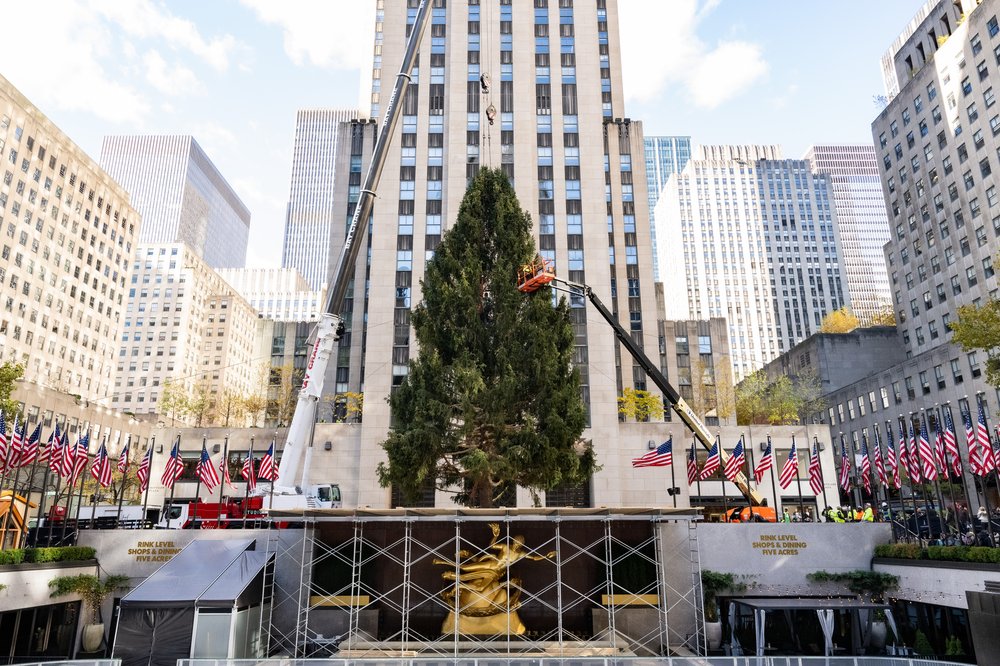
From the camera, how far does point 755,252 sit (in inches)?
6363

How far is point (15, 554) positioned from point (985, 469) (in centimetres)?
3648

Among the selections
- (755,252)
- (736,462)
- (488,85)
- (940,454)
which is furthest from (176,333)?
(940,454)

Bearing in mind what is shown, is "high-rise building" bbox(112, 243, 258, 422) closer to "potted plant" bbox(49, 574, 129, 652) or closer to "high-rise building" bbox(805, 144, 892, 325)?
"potted plant" bbox(49, 574, 129, 652)

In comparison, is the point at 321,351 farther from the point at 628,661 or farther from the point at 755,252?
the point at 755,252

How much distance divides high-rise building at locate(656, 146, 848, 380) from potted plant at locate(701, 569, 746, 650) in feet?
423

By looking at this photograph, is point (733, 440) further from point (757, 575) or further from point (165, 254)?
point (165, 254)

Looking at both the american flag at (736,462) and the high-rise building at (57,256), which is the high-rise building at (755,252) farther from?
the american flag at (736,462)

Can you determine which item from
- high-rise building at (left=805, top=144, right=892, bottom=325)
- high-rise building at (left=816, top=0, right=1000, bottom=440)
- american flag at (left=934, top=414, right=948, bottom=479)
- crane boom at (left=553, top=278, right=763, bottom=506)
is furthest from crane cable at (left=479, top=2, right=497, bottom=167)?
high-rise building at (left=805, top=144, right=892, bottom=325)

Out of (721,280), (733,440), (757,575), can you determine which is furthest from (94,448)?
(721,280)

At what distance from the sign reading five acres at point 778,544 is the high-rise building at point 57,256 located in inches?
3994

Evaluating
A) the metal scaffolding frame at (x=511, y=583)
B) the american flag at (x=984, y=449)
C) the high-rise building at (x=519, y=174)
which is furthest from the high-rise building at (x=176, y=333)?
the american flag at (x=984, y=449)

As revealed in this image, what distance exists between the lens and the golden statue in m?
27.1

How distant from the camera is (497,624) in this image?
88.9 feet

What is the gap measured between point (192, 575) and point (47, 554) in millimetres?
6148
